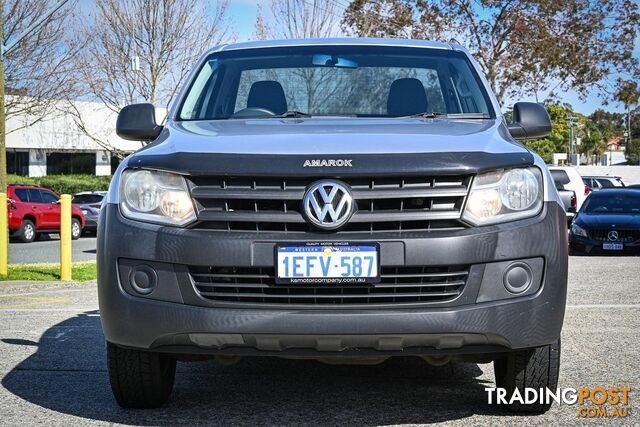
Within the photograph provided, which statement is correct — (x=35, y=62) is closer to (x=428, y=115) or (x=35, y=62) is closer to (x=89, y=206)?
(x=89, y=206)

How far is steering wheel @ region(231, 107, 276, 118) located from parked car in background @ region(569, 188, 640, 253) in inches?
568

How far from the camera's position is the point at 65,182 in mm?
39188

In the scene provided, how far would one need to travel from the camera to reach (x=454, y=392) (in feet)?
16.6

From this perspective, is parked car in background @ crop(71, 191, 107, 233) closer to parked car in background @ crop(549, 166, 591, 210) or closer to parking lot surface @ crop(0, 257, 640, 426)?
parked car in background @ crop(549, 166, 591, 210)

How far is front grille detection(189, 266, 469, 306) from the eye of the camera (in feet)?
12.9

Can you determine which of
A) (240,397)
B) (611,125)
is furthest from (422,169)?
(611,125)

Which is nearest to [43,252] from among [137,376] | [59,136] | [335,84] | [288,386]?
[335,84]

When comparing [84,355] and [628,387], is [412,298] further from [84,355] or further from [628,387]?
[84,355]

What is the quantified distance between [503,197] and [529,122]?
1246mm

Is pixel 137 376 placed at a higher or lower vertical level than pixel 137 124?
lower

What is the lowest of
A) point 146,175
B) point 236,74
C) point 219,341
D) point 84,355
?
point 84,355

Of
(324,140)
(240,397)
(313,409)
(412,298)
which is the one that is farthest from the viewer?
(240,397)

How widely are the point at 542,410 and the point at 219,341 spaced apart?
156cm

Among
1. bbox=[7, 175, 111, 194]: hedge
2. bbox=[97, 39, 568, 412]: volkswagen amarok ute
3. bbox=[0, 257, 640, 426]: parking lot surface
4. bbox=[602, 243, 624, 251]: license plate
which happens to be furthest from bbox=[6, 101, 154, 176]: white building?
bbox=[97, 39, 568, 412]: volkswagen amarok ute
